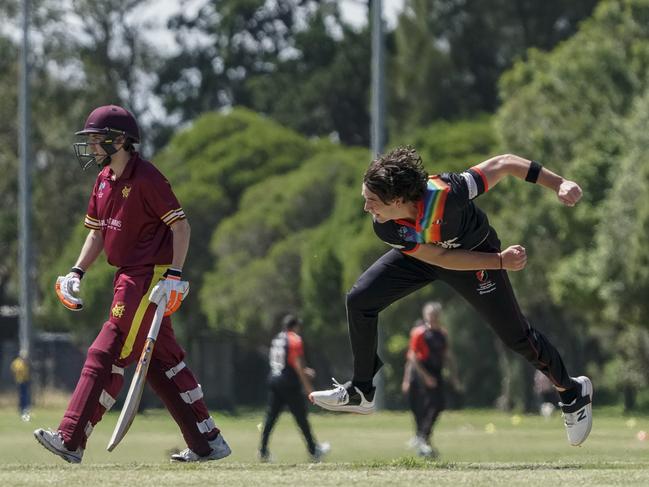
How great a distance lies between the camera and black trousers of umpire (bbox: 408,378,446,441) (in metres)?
19.8

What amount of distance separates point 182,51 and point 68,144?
557 inches

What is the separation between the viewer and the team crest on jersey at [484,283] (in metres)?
10.4

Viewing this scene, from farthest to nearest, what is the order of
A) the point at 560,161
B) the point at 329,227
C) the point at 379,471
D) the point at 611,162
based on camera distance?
the point at 329,227 → the point at 560,161 → the point at 611,162 → the point at 379,471

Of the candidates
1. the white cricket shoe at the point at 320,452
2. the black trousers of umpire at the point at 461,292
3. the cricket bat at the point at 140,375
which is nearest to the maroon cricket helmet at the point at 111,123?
the cricket bat at the point at 140,375

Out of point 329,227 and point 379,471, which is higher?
point 379,471

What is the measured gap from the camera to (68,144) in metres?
57.6

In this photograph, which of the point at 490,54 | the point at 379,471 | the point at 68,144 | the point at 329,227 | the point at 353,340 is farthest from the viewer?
the point at 490,54

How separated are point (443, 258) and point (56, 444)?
2.82 meters

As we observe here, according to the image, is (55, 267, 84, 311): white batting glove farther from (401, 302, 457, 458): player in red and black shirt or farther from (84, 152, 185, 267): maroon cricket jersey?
(401, 302, 457, 458): player in red and black shirt

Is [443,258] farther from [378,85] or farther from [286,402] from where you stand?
[378,85]

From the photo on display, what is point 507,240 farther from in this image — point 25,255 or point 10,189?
point 10,189

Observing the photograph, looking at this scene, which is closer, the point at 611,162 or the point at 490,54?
the point at 611,162

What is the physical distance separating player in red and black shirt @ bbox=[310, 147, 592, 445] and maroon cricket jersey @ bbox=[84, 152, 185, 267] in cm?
139

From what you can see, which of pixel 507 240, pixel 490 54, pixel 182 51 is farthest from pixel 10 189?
pixel 507 240
